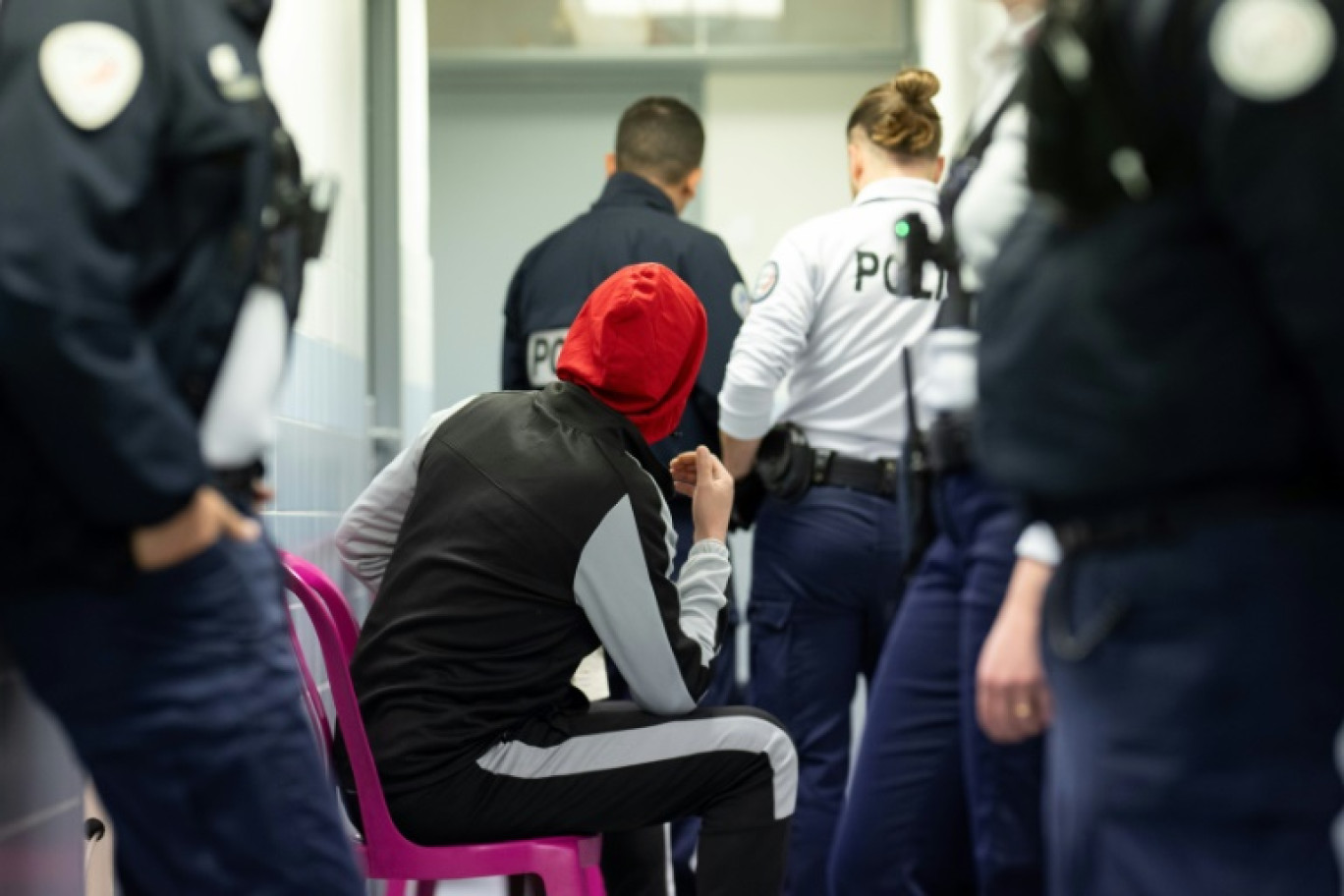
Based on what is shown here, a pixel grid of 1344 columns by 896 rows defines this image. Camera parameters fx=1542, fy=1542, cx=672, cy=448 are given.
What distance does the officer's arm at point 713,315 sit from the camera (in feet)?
10.2

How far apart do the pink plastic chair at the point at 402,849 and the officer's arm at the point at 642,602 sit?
227 mm

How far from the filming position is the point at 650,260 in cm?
319

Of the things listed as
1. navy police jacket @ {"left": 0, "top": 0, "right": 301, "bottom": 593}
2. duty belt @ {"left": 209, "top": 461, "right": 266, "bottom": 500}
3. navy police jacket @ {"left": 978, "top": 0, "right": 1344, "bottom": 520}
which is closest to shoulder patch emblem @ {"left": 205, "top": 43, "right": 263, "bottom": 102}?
navy police jacket @ {"left": 0, "top": 0, "right": 301, "bottom": 593}

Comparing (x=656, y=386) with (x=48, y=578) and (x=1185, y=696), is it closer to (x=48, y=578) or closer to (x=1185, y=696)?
(x=48, y=578)

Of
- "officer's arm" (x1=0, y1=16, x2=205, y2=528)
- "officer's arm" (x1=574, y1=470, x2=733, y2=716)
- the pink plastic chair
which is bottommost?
the pink plastic chair

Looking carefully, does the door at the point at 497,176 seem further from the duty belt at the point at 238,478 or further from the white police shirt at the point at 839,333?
the duty belt at the point at 238,478

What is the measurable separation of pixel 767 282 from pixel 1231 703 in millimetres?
1941

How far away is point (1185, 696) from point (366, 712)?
1.31 metres

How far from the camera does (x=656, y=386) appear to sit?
7.02 feet

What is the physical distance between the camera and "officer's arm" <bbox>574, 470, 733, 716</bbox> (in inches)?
77.1

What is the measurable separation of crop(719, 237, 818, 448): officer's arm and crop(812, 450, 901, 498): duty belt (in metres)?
0.16

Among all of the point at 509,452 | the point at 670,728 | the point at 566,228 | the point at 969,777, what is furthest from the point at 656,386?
the point at 566,228

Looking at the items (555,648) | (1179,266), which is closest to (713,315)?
(555,648)

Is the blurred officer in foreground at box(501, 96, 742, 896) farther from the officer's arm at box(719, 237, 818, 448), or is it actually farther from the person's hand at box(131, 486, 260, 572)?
the person's hand at box(131, 486, 260, 572)
